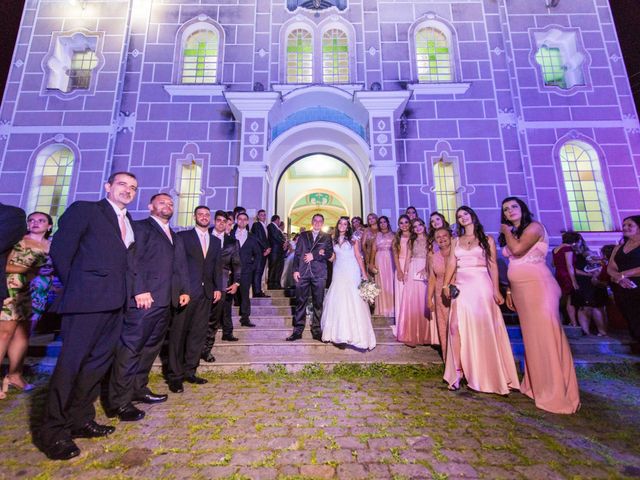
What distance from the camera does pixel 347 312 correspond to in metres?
4.72

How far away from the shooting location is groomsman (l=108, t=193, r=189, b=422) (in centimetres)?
297

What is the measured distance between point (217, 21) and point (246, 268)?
9.33 meters

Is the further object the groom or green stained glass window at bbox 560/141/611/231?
green stained glass window at bbox 560/141/611/231

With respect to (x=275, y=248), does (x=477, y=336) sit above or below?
below

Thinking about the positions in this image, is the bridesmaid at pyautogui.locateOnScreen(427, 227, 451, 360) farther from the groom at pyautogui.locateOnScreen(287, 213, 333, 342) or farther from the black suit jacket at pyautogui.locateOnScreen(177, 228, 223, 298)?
the black suit jacket at pyautogui.locateOnScreen(177, 228, 223, 298)

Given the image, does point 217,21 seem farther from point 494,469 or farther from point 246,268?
point 494,469

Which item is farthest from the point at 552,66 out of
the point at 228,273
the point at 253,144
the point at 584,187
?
the point at 228,273

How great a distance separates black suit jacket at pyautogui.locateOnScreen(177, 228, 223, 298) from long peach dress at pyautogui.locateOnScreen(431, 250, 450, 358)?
3.18 m

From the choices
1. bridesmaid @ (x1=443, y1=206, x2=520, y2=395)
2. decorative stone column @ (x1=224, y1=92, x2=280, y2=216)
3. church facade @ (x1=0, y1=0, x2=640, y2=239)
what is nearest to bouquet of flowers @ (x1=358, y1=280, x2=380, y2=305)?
bridesmaid @ (x1=443, y1=206, x2=520, y2=395)

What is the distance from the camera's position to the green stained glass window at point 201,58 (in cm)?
1001

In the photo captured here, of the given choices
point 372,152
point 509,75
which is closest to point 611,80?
point 509,75

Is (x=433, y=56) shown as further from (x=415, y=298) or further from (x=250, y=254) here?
(x=250, y=254)

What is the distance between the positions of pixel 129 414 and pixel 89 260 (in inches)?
60.5

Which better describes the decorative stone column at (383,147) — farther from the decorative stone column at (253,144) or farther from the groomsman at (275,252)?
the groomsman at (275,252)
